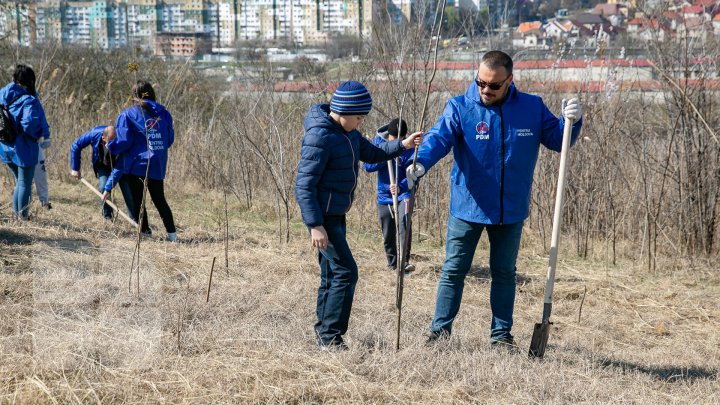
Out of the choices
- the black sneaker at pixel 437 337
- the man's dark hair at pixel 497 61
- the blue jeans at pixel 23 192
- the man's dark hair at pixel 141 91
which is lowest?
the black sneaker at pixel 437 337

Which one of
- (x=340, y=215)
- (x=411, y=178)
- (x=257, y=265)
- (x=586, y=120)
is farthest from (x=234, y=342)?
(x=586, y=120)

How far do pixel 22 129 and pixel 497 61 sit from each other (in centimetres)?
498

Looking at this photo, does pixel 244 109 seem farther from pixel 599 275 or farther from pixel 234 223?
pixel 599 275

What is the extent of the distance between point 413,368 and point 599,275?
3.37 meters

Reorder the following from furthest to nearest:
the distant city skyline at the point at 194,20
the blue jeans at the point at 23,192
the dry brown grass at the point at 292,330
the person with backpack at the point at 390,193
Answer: the distant city skyline at the point at 194,20, the blue jeans at the point at 23,192, the person with backpack at the point at 390,193, the dry brown grass at the point at 292,330

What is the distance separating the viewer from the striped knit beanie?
3.85 metres

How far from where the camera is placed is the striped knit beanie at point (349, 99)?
12.6ft

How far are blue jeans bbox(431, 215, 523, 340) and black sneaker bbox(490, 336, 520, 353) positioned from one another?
0.02m

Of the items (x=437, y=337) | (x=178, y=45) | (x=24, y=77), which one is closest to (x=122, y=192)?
(x=24, y=77)

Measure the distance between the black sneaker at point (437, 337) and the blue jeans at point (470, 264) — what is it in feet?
0.03

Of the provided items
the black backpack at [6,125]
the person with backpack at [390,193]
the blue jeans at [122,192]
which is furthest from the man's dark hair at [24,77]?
the person with backpack at [390,193]

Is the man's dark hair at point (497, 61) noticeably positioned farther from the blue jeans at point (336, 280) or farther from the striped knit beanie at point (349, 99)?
the blue jeans at point (336, 280)

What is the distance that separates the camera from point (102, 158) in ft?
24.7

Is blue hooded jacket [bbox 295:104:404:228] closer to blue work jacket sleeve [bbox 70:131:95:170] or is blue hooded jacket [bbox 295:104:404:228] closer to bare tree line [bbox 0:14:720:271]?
bare tree line [bbox 0:14:720:271]
